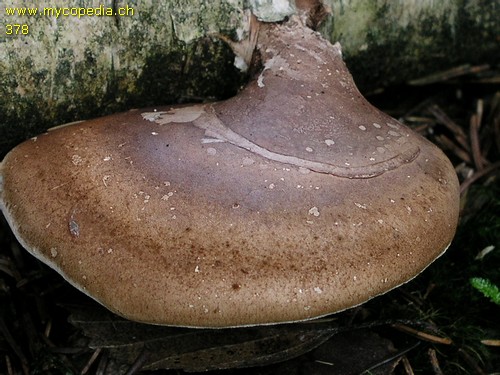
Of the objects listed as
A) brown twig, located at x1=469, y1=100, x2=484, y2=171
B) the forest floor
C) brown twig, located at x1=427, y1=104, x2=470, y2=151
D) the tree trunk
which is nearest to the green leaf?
the forest floor

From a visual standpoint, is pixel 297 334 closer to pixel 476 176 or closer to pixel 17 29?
pixel 476 176

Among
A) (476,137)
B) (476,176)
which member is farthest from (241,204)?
(476,137)

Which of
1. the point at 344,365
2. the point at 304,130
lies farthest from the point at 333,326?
the point at 304,130

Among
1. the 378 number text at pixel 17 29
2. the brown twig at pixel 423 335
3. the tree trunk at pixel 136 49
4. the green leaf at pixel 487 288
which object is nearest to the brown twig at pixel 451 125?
the tree trunk at pixel 136 49

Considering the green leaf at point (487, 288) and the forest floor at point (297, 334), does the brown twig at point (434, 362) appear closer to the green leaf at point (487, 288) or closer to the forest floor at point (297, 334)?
the forest floor at point (297, 334)

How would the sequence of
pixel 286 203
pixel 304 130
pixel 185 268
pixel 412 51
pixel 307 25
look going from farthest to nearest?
pixel 412 51
pixel 307 25
pixel 304 130
pixel 286 203
pixel 185 268

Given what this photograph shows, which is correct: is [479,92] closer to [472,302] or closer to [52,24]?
[472,302]
